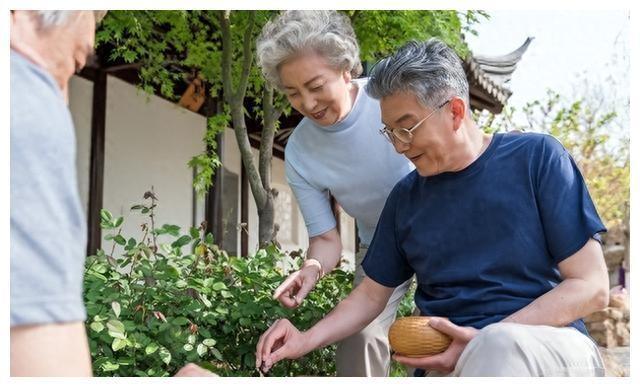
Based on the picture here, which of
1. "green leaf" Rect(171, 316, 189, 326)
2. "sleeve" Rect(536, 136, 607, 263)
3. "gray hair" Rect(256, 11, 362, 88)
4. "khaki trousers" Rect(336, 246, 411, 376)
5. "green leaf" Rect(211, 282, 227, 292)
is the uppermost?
"gray hair" Rect(256, 11, 362, 88)

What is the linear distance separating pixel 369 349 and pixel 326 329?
0.46 meters

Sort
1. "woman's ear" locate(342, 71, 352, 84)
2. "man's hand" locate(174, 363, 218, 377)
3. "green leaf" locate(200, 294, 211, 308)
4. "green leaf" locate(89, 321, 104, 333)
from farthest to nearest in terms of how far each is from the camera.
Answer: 1. "woman's ear" locate(342, 71, 352, 84)
2. "green leaf" locate(200, 294, 211, 308)
3. "green leaf" locate(89, 321, 104, 333)
4. "man's hand" locate(174, 363, 218, 377)

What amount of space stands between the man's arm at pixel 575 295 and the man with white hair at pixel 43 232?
1091 millimetres

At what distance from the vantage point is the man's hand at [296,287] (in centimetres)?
225

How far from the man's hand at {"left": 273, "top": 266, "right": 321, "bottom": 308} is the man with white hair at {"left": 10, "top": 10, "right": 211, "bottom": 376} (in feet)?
4.06

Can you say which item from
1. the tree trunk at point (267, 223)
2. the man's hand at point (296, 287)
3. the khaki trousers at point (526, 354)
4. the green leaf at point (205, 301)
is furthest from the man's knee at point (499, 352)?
the tree trunk at point (267, 223)

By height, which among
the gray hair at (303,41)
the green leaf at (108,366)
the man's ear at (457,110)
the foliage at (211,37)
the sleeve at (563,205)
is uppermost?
the foliage at (211,37)

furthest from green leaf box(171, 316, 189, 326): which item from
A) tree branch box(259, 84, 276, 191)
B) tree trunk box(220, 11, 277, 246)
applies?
tree branch box(259, 84, 276, 191)

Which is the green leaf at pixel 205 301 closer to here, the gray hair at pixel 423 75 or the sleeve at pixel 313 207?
the sleeve at pixel 313 207

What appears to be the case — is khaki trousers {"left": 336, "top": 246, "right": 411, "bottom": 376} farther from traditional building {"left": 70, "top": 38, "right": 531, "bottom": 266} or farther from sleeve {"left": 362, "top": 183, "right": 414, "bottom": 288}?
traditional building {"left": 70, "top": 38, "right": 531, "bottom": 266}

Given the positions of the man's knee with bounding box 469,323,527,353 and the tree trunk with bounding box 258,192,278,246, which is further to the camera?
the tree trunk with bounding box 258,192,278,246

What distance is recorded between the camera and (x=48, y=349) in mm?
984

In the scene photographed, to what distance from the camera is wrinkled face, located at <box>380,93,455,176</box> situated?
6.40 ft

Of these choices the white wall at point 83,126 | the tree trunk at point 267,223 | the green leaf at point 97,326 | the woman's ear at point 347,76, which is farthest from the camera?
the white wall at point 83,126
